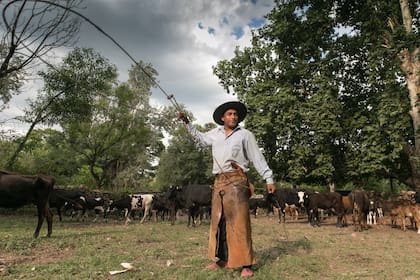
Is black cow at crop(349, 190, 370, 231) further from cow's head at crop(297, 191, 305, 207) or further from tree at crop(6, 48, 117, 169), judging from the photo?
tree at crop(6, 48, 117, 169)

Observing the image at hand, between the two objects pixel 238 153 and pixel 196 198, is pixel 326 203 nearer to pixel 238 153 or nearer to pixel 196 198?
pixel 196 198

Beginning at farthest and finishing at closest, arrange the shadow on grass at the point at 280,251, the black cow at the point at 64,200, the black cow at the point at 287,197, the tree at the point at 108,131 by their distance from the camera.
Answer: the tree at the point at 108,131 < the black cow at the point at 287,197 < the black cow at the point at 64,200 < the shadow on grass at the point at 280,251

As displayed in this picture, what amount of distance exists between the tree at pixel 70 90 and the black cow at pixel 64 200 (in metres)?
7.60

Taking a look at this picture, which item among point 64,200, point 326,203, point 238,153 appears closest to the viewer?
point 238,153

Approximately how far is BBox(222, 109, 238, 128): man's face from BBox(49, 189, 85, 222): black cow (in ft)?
42.4

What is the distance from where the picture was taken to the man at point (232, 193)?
4980 mm

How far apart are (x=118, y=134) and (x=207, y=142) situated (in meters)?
22.8

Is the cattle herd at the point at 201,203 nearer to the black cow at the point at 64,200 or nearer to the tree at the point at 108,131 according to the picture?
the black cow at the point at 64,200

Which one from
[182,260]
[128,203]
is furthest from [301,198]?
[182,260]

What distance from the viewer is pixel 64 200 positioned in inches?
631

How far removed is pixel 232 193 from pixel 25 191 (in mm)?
6079

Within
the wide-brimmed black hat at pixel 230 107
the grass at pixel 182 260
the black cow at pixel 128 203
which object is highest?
the wide-brimmed black hat at pixel 230 107

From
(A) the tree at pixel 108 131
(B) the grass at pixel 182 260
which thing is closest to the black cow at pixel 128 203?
(A) the tree at pixel 108 131

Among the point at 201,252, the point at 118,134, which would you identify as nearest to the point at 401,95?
the point at 201,252
